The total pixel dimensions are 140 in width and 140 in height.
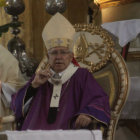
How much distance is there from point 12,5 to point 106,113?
2.36 m

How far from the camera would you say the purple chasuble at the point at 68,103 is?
214 centimetres

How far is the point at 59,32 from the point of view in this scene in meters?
2.54

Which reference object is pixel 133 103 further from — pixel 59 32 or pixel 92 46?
pixel 59 32

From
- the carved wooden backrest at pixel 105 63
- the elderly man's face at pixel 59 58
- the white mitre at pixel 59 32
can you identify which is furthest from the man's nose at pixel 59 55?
the carved wooden backrest at pixel 105 63

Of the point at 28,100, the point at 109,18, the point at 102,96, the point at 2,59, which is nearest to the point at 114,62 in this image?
the point at 102,96

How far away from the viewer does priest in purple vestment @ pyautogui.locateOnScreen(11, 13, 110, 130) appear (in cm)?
224

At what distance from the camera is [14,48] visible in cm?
409

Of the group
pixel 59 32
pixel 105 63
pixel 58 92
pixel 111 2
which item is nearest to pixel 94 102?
pixel 58 92

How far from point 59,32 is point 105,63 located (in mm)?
435

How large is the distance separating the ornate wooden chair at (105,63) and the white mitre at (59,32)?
226 mm

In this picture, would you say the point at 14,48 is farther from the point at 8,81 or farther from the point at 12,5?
the point at 8,81

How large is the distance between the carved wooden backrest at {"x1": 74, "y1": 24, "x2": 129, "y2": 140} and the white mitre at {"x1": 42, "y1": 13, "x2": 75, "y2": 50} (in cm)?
23

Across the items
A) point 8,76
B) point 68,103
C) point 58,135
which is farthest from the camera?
point 8,76

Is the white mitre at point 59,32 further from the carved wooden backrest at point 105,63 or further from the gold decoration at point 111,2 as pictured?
the gold decoration at point 111,2
